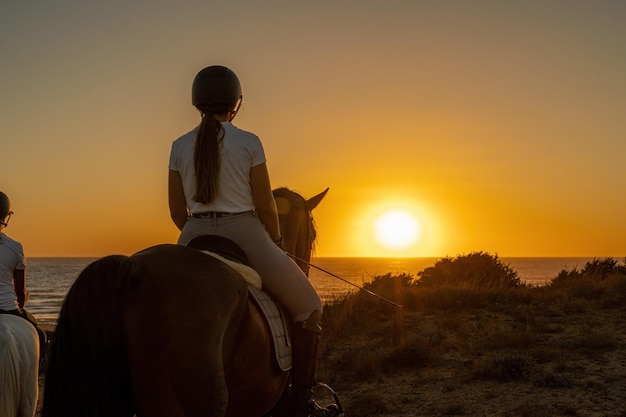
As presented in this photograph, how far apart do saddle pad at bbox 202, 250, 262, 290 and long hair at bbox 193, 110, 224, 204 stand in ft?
1.25

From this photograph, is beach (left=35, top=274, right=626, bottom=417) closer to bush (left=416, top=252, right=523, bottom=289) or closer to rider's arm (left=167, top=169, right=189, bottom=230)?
bush (left=416, top=252, right=523, bottom=289)

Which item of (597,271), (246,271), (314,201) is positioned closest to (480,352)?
(314,201)

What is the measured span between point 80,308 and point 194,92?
5.99ft

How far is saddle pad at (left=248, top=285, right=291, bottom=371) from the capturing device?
4293mm

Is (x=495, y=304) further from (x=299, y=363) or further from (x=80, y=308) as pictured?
(x=80, y=308)

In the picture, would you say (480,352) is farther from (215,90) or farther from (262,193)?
(215,90)

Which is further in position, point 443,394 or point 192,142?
point 443,394

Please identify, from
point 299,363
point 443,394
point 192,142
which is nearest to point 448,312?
point 443,394

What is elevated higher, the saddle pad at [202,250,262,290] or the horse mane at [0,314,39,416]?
the saddle pad at [202,250,262,290]

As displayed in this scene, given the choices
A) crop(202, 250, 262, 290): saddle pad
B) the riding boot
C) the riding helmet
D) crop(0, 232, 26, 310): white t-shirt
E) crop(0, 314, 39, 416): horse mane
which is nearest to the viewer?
crop(202, 250, 262, 290): saddle pad

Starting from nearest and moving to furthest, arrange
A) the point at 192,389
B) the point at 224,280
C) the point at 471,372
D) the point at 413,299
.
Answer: the point at 192,389 → the point at 224,280 → the point at 471,372 → the point at 413,299

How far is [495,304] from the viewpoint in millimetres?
15328

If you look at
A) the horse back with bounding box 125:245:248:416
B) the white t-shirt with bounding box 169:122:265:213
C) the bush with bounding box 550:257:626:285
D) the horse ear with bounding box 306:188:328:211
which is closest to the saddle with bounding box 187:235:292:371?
the white t-shirt with bounding box 169:122:265:213

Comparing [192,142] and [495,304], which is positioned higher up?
A: [192,142]
